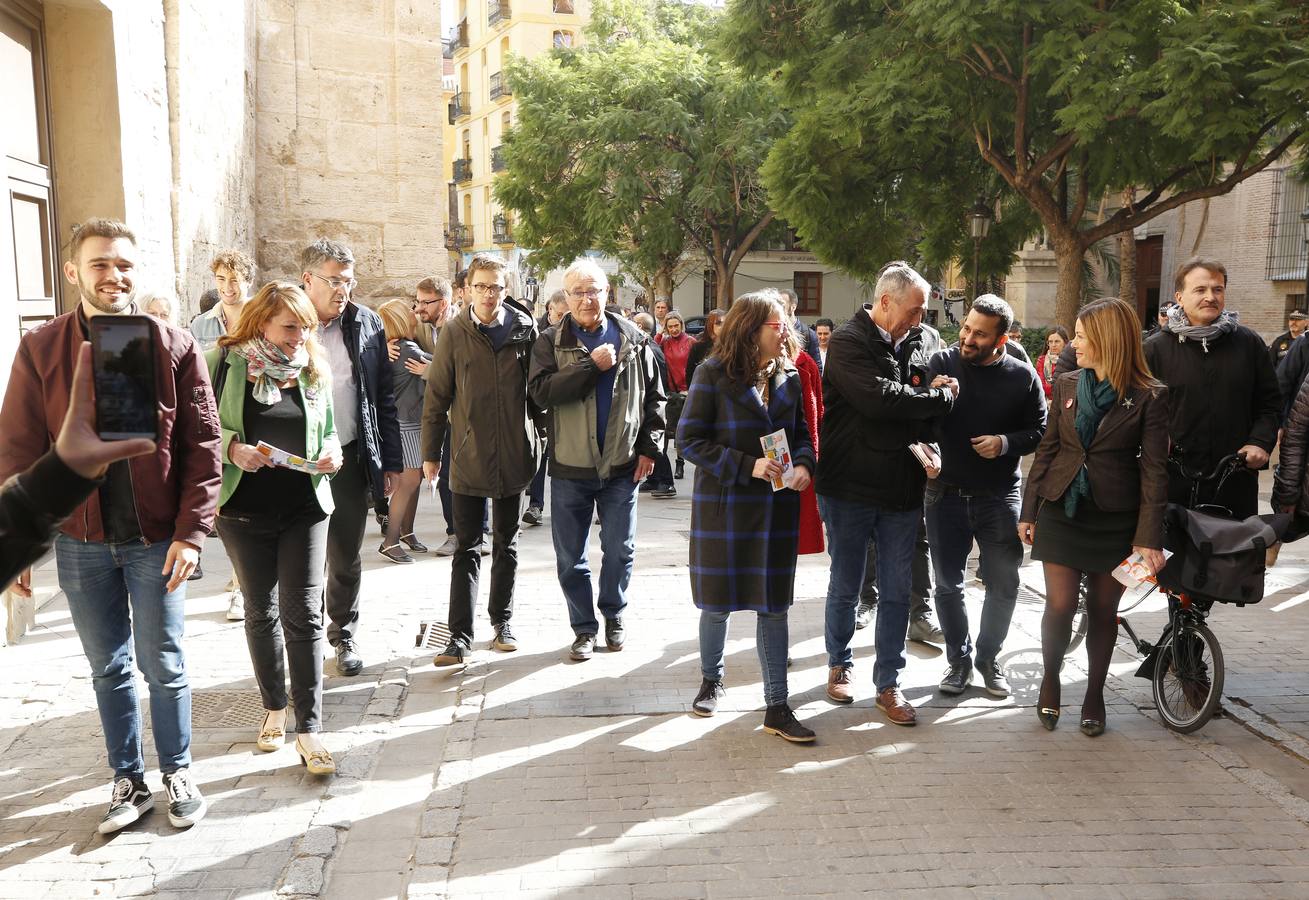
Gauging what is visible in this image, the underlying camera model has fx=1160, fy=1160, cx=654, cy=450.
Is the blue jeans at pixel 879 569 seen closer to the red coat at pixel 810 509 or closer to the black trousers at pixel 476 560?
the red coat at pixel 810 509

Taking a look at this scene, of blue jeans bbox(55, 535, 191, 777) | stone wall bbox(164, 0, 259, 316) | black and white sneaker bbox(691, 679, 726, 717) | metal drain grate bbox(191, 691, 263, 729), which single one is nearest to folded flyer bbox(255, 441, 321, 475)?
blue jeans bbox(55, 535, 191, 777)

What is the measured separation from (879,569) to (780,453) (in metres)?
0.86

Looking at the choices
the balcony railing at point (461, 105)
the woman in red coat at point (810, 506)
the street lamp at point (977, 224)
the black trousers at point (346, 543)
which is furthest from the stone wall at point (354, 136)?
the balcony railing at point (461, 105)

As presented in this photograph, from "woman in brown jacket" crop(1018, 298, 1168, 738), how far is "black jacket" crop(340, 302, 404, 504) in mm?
2924

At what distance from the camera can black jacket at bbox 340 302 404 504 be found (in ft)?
17.7

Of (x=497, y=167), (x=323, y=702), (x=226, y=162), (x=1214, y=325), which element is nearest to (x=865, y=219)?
(x=226, y=162)

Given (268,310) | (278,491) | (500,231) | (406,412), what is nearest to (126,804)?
(278,491)

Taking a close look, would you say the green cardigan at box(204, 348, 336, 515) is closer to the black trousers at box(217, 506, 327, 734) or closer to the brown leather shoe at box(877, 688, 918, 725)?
the black trousers at box(217, 506, 327, 734)

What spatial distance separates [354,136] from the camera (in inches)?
427

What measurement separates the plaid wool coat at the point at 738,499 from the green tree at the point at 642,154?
76.6 ft

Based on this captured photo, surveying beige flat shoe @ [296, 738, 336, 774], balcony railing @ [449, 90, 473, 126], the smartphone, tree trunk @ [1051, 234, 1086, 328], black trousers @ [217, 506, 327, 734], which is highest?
balcony railing @ [449, 90, 473, 126]

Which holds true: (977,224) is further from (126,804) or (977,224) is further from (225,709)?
(126,804)

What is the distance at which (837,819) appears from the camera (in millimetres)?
4125

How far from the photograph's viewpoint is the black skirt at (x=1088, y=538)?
15.9 feet
